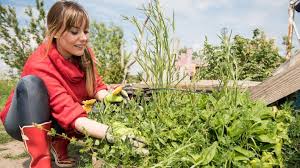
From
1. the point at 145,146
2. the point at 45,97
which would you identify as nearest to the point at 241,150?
the point at 145,146

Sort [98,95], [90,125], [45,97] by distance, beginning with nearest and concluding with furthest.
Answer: [90,125] → [45,97] → [98,95]

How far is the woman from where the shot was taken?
209cm

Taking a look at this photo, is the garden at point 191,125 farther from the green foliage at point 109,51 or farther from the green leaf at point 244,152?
the green foliage at point 109,51

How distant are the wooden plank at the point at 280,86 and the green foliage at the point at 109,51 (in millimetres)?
2014

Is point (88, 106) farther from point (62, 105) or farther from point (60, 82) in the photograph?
point (60, 82)

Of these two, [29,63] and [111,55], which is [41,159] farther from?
[111,55]

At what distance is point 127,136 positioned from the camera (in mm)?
1537

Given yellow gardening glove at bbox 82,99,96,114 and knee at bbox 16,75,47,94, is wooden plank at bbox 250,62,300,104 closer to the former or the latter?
yellow gardening glove at bbox 82,99,96,114

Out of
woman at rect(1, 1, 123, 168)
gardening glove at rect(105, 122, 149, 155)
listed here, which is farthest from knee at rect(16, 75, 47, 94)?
gardening glove at rect(105, 122, 149, 155)

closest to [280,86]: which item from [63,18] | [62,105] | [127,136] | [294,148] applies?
[294,148]

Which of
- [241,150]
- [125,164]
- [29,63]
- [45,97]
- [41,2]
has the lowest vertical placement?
[125,164]

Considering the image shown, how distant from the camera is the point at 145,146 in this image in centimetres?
157

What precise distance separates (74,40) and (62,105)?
1.59ft

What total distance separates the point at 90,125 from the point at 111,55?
30.7 feet
